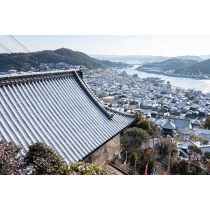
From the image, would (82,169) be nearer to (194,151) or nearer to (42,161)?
(42,161)

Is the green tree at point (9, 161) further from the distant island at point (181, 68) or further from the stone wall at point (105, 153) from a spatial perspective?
the distant island at point (181, 68)

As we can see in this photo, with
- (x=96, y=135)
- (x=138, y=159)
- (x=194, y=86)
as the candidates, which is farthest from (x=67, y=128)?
(x=194, y=86)

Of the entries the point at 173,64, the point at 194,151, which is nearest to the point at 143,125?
the point at 194,151

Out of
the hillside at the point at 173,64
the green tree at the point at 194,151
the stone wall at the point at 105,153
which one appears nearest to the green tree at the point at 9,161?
the stone wall at the point at 105,153

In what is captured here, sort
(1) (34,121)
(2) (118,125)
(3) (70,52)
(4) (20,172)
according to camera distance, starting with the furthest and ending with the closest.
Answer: (3) (70,52) → (2) (118,125) → (1) (34,121) → (4) (20,172)

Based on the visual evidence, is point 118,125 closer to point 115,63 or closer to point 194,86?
point 194,86

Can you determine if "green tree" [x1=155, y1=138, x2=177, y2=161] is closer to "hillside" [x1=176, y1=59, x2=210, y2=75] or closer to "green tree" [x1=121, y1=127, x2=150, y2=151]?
"green tree" [x1=121, y1=127, x2=150, y2=151]
